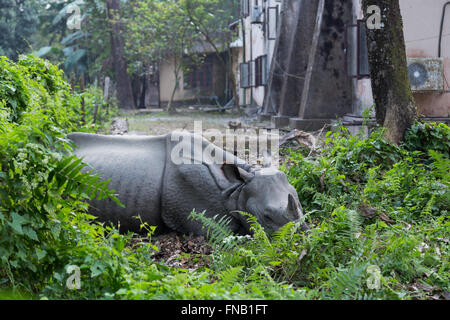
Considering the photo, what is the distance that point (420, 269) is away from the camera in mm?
3686

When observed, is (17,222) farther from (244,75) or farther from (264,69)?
(244,75)

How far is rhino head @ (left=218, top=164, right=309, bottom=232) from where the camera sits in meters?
4.31

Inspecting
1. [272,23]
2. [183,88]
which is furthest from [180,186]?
[183,88]

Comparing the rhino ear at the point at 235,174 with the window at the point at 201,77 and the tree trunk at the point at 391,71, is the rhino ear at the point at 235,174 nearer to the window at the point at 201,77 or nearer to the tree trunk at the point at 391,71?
the tree trunk at the point at 391,71

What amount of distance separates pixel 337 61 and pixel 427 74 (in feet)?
8.85

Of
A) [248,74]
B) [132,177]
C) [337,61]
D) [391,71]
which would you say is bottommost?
[132,177]

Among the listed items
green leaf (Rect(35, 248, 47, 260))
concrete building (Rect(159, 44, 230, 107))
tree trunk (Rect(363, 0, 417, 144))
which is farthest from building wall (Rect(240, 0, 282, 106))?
green leaf (Rect(35, 248, 47, 260))

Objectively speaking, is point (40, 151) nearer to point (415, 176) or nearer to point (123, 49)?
point (415, 176)

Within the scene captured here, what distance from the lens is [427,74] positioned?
9391mm

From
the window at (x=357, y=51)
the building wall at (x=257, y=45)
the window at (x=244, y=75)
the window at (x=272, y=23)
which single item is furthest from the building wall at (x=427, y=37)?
the window at (x=244, y=75)

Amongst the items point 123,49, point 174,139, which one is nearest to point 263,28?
point 123,49

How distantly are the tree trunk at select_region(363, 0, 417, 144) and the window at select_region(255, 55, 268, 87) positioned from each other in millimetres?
11306

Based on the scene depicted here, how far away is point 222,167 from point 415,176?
2202 millimetres

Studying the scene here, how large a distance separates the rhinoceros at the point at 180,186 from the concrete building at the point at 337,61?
12.5 feet
